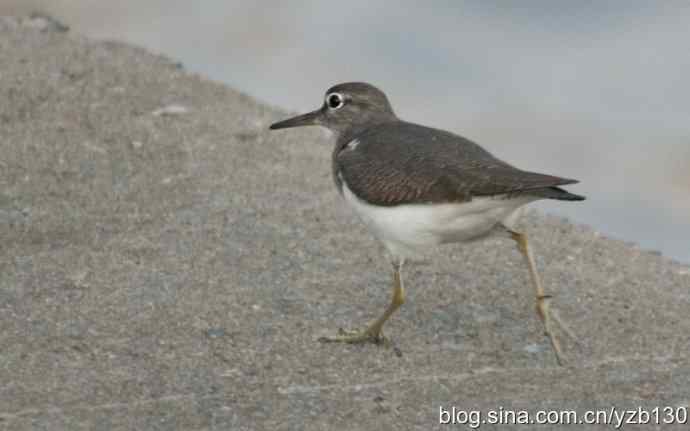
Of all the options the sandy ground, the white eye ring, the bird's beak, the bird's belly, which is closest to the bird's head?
the white eye ring

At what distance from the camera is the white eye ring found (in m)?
8.33

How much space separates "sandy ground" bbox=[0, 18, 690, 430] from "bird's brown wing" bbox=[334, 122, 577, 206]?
78cm

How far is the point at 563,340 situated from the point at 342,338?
3.63 ft

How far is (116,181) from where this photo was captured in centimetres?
940

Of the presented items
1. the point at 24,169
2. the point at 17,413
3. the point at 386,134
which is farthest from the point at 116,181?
the point at 17,413

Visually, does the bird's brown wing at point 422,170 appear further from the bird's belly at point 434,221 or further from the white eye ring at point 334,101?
the white eye ring at point 334,101

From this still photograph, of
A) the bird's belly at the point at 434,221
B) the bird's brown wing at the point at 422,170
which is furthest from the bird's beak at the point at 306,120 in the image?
the bird's belly at the point at 434,221

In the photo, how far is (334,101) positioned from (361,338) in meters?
1.62

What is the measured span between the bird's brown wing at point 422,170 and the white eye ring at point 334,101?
570 millimetres

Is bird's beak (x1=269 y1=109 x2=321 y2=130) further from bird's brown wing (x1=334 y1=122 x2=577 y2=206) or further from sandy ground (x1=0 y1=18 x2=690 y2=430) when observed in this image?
bird's brown wing (x1=334 y1=122 x2=577 y2=206)

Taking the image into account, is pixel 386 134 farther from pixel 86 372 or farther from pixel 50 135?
pixel 50 135

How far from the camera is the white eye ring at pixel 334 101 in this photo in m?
8.33

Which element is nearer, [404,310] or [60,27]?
[404,310]

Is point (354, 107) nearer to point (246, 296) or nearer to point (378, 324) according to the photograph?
point (246, 296)
